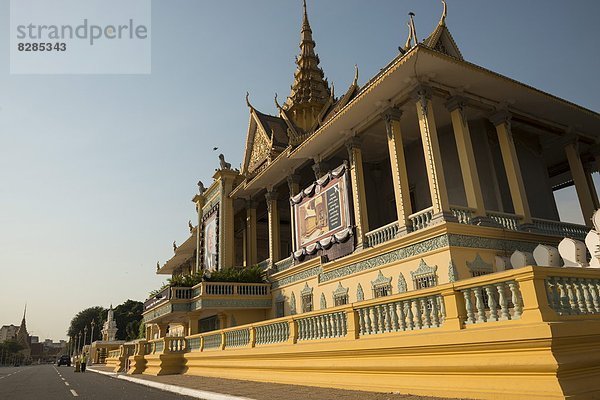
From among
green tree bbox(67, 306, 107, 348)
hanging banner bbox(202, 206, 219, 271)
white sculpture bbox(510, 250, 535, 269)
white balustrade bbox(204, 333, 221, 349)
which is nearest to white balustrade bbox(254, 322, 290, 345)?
white balustrade bbox(204, 333, 221, 349)

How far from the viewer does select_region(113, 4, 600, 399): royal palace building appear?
614cm

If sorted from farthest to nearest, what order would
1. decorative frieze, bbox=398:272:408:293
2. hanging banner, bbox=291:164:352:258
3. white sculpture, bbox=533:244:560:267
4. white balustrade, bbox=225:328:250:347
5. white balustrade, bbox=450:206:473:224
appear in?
1. hanging banner, bbox=291:164:352:258
2. white balustrade, bbox=225:328:250:347
3. decorative frieze, bbox=398:272:408:293
4. white balustrade, bbox=450:206:473:224
5. white sculpture, bbox=533:244:560:267

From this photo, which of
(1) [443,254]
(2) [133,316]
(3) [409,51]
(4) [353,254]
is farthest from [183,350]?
(2) [133,316]

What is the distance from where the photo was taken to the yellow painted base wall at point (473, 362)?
17.9ft

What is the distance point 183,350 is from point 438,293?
16.0 metres

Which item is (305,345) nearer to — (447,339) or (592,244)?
(447,339)

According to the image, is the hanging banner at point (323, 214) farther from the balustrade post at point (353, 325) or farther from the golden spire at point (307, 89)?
the golden spire at point (307, 89)

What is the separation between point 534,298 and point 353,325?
4.05 metres

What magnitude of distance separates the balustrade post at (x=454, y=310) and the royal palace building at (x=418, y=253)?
0.08 ft

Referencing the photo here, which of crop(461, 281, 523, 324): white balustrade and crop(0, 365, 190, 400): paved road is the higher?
crop(461, 281, 523, 324): white balustrade

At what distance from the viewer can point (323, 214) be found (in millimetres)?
18297

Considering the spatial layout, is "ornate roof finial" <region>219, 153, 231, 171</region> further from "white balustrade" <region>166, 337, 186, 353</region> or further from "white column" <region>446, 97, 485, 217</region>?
"white column" <region>446, 97, 485, 217</region>

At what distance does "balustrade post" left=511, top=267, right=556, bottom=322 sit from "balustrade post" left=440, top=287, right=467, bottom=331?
114cm

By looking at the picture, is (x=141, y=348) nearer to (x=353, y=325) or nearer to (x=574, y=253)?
(x=353, y=325)
